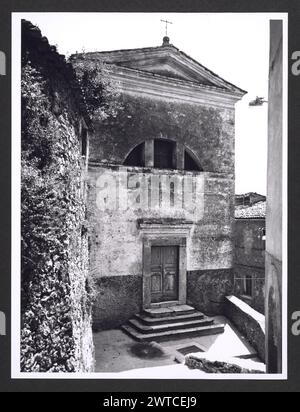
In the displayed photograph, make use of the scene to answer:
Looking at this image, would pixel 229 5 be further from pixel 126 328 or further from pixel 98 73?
pixel 126 328

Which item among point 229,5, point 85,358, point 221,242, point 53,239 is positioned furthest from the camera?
point 221,242

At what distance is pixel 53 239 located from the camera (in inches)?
130

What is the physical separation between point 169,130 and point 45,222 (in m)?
4.79

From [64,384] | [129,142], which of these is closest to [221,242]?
[129,142]

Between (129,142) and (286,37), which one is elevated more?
(286,37)

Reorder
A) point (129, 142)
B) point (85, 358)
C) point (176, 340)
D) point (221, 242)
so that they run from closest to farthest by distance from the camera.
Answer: point (85, 358) < point (176, 340) < point (129, 142) < point (221, 242)

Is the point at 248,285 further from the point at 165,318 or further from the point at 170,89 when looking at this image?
the point at 170,89

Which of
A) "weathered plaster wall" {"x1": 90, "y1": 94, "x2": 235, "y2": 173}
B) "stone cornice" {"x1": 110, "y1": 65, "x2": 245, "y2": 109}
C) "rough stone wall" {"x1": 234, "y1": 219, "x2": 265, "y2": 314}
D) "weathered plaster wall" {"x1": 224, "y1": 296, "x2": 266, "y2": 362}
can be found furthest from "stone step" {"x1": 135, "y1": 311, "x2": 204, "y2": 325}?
"stone cornice" {"x1": 110, "y1": 65, "x2": 245, "y2": 109}

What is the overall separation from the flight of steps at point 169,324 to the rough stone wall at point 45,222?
9.18ft

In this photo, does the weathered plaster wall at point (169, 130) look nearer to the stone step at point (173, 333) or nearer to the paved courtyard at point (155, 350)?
the stone step at point (173, 333)
